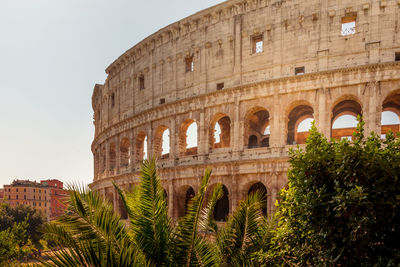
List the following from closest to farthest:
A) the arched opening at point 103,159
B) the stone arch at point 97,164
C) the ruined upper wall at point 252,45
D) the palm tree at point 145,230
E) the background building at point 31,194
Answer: the palm tree at point 145,230 < the ruined upper wall at point 252,45 < the arched opening at point 103,159 < the stone arch at point 97,164 < the background building at point 31,194

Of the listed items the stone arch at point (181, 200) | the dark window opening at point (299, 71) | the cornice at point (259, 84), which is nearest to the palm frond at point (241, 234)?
the cornice at point (259, 84)

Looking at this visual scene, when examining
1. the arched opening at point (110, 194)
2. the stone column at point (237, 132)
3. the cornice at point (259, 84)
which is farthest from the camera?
the arched opening at point (110, 194)

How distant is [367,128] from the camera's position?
14.2 metres

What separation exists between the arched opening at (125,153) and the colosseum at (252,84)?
0.78 m

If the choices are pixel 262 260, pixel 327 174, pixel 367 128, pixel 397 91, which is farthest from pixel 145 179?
pixel 397 91

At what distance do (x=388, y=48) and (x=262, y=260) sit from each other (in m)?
13.8

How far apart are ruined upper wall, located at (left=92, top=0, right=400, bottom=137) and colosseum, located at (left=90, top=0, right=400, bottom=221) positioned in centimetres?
5

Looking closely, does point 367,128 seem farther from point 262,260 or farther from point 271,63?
point 262,260

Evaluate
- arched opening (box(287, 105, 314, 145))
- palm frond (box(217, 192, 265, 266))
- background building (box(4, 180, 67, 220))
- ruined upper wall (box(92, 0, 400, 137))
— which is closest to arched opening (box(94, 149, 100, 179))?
ruined upper wall (box(92, 0, 400, 137))

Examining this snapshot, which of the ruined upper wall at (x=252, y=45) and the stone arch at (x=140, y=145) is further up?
the ruined upper wall at (x=252, y=45)

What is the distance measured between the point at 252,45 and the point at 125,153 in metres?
13.8

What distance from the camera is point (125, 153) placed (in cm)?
2469

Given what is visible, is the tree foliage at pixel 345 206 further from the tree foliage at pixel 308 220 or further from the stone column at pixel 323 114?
the stone column at pixel 323 114

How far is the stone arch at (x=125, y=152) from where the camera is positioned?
79.8ft
